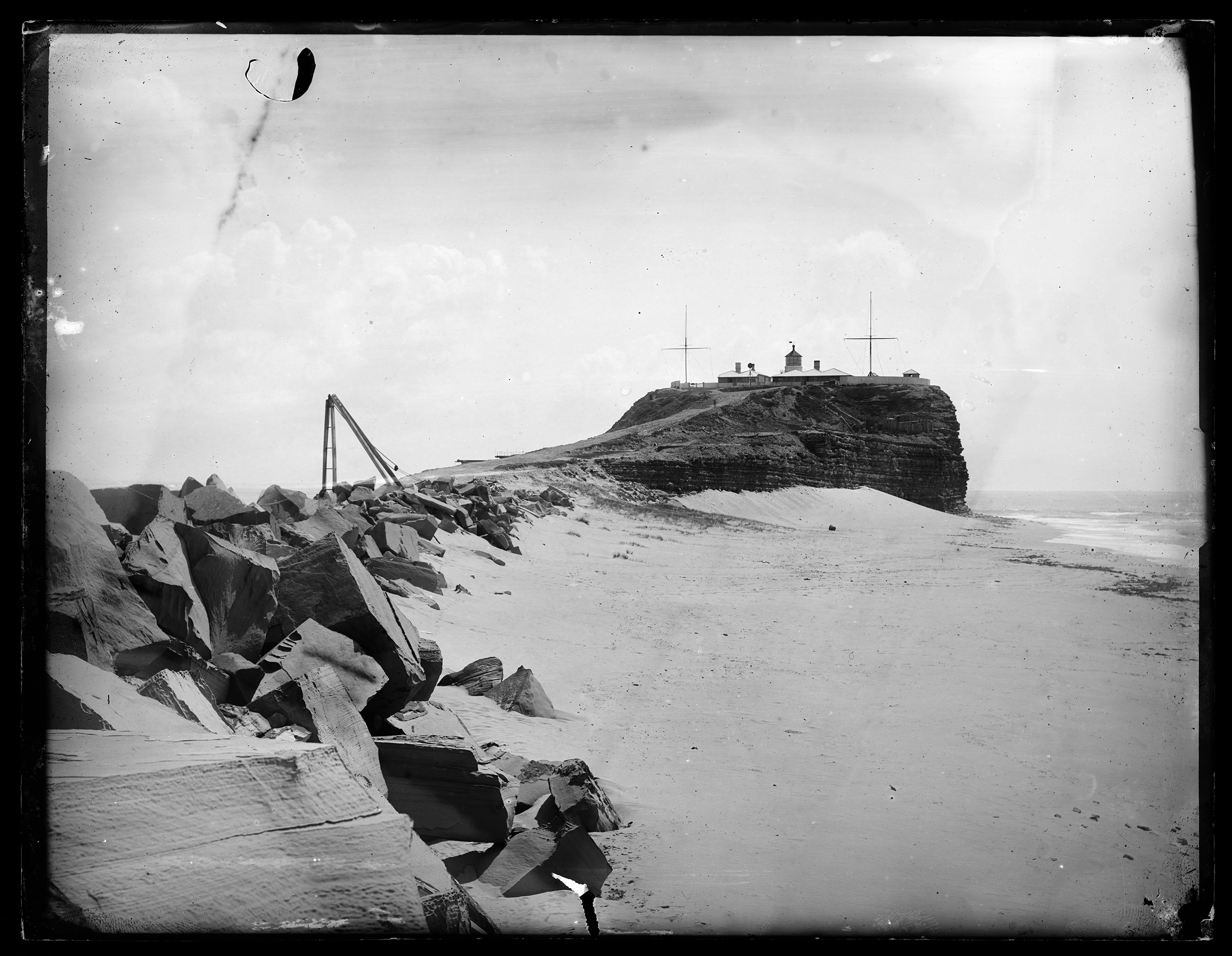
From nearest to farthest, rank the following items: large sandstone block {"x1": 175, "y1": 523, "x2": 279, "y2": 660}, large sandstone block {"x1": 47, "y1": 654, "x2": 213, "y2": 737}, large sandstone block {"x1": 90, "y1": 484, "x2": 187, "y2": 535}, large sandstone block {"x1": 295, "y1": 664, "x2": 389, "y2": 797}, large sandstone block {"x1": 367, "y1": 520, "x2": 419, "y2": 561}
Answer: large sandstone block {"x1": 47, "y1": 654, "x2": 213, "y2": 737} → large sandstone block {"x1": 295, "y1": 664, "x2": 389, "y2": 797} → large sandstone block {"x1": 175, "y1": 523, "x2": 279, "y2": 660} → large sandstone block {"x1": 90, "y1": 484, "x2": 187, "y2": 535} → large sandstone block {"x1": 367, "y1": 520, "x2": 419, "y2": 561}

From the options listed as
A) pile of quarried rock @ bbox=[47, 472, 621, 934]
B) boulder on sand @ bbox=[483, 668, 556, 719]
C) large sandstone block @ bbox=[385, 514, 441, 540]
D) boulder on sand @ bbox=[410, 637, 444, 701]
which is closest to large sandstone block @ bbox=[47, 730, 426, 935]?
pile of quarried rock @ bbox=[47, 472, 621, 934]

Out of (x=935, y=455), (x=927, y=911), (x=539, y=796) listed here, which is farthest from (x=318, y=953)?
(x=935, y=455)

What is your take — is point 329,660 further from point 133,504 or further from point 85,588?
point 133,504

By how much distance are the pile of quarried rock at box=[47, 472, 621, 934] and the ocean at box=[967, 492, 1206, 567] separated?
225 centimetres

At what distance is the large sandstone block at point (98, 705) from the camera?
98.3 inches

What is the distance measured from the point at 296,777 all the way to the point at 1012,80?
364cm

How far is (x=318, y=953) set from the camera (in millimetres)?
2607

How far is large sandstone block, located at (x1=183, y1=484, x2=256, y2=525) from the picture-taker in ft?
10.4

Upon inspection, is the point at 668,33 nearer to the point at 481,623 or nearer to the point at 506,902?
the point at 481,623

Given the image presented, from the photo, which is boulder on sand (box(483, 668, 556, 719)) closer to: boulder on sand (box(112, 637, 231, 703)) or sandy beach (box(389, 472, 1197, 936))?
sandy beach (box(389, 472, 1197, 936))

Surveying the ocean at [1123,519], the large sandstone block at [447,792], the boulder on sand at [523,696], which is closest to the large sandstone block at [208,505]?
the large sandstone block at [447,792]

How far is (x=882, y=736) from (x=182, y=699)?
264 centimetres

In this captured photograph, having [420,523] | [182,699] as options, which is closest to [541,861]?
[182,699]

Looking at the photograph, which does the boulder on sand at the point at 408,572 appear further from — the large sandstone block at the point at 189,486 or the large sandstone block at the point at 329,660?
the large sandstone block at the point at 329,660
